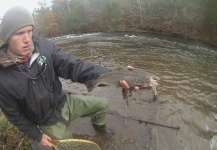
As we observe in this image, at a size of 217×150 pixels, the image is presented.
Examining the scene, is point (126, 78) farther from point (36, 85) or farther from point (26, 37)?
point (26, 37)

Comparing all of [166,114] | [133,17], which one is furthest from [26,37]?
[133,17]

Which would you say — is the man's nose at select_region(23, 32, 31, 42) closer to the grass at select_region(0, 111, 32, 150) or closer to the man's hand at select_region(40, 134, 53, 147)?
the man's hand at select_region(40, 134, 53, 147)

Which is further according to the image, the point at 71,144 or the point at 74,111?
the point at 74,111

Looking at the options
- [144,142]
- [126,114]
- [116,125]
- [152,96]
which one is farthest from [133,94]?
[144,142]

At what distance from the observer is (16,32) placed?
3.15m

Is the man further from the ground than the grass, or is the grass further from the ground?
the man

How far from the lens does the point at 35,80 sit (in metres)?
3.44

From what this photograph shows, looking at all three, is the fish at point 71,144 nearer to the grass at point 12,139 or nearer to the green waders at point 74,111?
the green waders at point 74,111

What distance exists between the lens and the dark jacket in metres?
3.28

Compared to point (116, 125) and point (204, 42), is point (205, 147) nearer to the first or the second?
point (116, 125)

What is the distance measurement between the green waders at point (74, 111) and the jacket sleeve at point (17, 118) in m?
0.32

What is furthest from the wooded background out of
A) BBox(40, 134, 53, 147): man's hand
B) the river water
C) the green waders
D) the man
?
BBox(40, 134, 53, 147): man's hand

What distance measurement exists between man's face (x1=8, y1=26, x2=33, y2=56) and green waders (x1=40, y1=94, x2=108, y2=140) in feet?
4.62

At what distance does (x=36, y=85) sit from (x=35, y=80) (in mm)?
77
